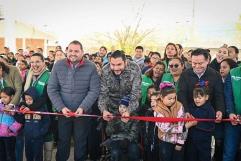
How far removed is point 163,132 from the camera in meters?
5.13

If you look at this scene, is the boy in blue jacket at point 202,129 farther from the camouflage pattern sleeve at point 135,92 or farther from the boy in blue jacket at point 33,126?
the boy in blue jacket at point 33,126

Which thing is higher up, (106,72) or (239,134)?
(106,72)

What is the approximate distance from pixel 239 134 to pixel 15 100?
387 centimetres

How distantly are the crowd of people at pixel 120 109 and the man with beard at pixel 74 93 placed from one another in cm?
2

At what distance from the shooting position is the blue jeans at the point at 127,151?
552cm

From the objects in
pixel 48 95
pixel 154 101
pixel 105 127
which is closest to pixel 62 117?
pixel 48 95

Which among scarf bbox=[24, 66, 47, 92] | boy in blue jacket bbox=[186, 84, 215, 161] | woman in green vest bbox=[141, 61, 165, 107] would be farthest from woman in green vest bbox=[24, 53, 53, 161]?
boy in blue jacket bbox=[186, 84, 215, 161]

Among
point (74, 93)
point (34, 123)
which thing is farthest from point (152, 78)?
point (34, 123)

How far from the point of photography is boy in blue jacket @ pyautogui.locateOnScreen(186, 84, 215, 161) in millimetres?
5137

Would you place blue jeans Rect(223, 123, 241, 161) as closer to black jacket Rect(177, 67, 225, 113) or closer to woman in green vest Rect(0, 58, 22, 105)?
black jacket Rect(177, 67, 225, 113)

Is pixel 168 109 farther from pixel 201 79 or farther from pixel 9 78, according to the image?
pixel 9 78

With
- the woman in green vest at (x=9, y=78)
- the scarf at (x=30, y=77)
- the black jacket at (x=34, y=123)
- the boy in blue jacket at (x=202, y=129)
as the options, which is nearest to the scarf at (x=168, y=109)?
the boy in blue jacket at (x=202, y=129)

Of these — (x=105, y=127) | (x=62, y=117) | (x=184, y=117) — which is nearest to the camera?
(x=184, y=117)

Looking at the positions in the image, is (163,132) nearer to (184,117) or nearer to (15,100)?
(184,117)
